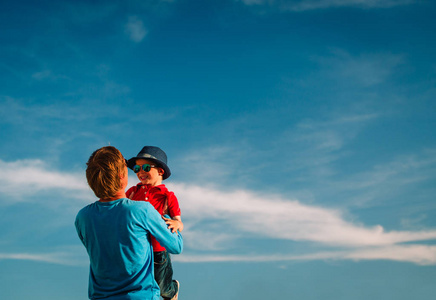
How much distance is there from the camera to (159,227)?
4594mm

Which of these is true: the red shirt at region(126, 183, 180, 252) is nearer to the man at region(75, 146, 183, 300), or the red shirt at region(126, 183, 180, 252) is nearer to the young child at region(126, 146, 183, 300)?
the young child at region(126, 146, 183, 300)

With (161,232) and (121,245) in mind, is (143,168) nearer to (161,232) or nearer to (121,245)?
(161,232)

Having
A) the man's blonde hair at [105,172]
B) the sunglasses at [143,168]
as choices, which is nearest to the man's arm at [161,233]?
the man's blonde hair at [105,172]

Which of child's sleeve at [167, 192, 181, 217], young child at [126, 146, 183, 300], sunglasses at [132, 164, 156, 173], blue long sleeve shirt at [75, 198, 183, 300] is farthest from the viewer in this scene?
sunglasses at [132, 164, 156, 173]

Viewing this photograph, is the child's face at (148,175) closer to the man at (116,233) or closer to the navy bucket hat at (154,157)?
the navy bucket hat at (154,157)

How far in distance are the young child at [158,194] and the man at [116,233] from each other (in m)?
2.19

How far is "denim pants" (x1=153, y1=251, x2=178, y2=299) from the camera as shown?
23.0 ft

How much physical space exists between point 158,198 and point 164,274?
131cm

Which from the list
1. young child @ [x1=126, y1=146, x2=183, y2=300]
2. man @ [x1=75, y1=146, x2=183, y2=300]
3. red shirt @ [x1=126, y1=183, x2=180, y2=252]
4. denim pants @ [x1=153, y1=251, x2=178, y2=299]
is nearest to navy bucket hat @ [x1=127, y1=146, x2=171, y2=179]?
young child @ [x1=126, y1=146, x2=183, y2=300]

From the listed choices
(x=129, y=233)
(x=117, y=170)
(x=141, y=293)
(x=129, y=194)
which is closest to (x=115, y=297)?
(x=141, y=293)

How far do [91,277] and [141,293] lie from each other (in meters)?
0.68

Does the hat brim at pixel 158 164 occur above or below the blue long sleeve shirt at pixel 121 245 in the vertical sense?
above

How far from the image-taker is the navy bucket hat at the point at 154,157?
7.36m

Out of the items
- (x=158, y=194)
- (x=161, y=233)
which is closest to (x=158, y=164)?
(x=158, y=194)
